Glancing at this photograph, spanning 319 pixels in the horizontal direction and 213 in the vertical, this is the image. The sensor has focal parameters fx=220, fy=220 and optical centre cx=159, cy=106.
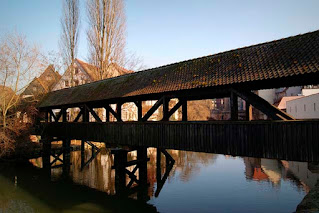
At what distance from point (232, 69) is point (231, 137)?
7.44 ft

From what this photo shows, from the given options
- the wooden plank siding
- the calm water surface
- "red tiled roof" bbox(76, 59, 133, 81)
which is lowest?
the calm water surface

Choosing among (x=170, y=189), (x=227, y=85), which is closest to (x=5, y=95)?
(x=170, y=189)

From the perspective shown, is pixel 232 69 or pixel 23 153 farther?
pixel 23 153

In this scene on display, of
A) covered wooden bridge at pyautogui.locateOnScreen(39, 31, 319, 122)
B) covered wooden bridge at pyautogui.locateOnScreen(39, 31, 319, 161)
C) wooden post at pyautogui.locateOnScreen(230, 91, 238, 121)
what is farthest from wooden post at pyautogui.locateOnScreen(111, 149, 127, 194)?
wooden post at pyautogui.locateOnScreen(230, 91, 238, 121)

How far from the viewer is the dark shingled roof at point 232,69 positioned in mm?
6047

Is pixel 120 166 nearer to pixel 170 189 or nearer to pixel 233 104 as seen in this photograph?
pixel 170 189

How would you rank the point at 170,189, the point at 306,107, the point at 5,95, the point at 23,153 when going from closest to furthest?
the point at 170,189, the point at 5,95, the point at 23,153, the point at 306,107

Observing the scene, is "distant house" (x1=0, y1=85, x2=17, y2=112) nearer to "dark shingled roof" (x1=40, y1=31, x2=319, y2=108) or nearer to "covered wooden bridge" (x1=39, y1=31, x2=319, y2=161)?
"covered wooden bridge" (x1=39, y1=31, x2=319, y2=161)

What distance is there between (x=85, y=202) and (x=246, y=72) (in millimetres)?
7617

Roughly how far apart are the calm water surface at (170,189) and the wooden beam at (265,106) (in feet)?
12.2

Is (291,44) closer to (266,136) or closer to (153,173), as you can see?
(266,136)

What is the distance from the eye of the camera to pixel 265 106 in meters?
6.36

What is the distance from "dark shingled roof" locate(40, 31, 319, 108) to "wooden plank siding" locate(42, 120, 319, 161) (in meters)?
1.28

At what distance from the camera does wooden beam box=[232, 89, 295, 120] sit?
6.07 m
